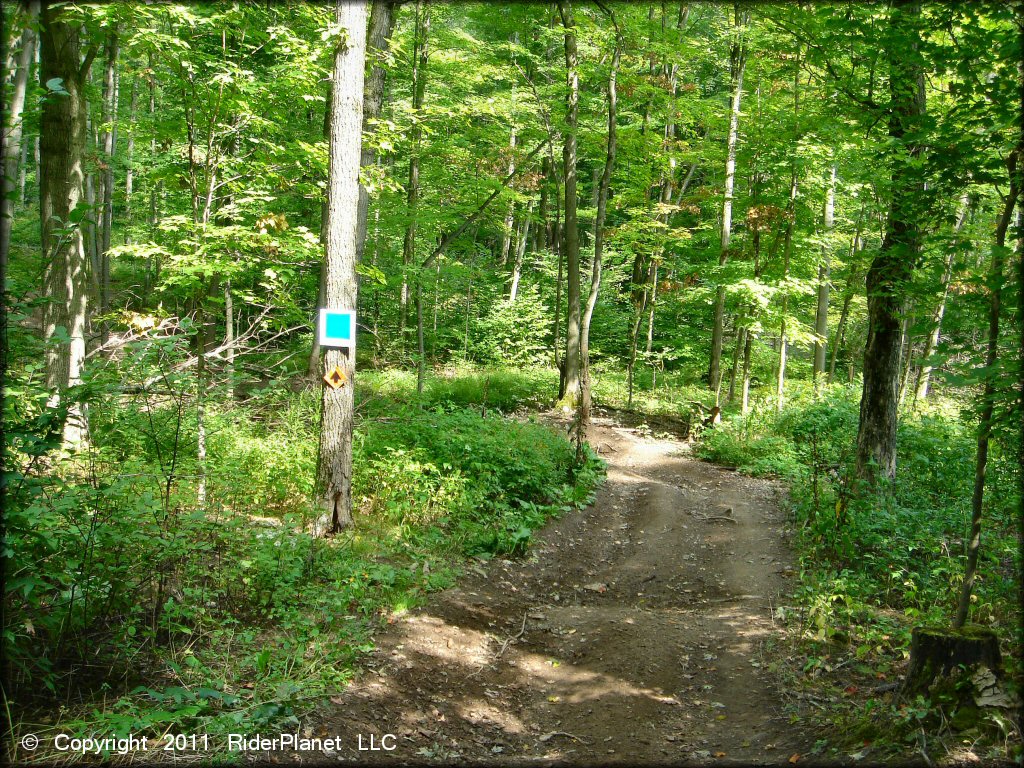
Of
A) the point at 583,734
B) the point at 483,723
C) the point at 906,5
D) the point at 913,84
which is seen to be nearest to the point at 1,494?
the point at 483,723

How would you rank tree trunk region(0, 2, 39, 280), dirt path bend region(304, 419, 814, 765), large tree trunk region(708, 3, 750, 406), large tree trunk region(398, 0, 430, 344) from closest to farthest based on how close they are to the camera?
tree trunk region(0, 2, 39, 280)
dirt path bend region(304, 419, 814, 765)
large tree trunk region(398, 0, 430, 344)
large tree trunk region(708, 3, 750, 406)

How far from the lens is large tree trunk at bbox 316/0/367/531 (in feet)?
22.7

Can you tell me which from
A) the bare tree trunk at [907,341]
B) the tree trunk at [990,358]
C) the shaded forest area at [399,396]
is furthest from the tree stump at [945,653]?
the bare tree trunk at [907,341]

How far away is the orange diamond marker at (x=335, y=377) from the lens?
22.7 ft

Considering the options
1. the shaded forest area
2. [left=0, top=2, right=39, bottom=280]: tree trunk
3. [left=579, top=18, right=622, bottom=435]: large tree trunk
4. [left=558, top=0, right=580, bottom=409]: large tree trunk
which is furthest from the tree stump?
[left=558, top=0, right=580, bottom=409]: large tree trunk

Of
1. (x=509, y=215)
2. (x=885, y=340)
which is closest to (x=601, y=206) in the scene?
(x=885, y=340)

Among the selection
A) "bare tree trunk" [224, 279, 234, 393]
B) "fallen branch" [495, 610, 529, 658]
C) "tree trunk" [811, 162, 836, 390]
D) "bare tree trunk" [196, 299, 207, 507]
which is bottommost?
"fallen branch" [495, 610, 529, 658]

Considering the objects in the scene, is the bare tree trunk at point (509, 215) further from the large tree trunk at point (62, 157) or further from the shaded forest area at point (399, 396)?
the large tree trunk at point (62, 157)

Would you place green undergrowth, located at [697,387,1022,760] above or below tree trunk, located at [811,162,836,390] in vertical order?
below

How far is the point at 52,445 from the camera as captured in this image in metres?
3.08

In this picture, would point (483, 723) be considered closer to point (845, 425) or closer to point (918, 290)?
point (918, 290)

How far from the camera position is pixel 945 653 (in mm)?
3602

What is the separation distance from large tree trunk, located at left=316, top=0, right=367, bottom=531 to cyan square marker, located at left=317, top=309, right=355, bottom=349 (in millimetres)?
174

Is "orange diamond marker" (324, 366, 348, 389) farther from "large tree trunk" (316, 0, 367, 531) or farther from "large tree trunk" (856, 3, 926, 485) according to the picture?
"large tree trunk" (856, 3, 926, 485)
